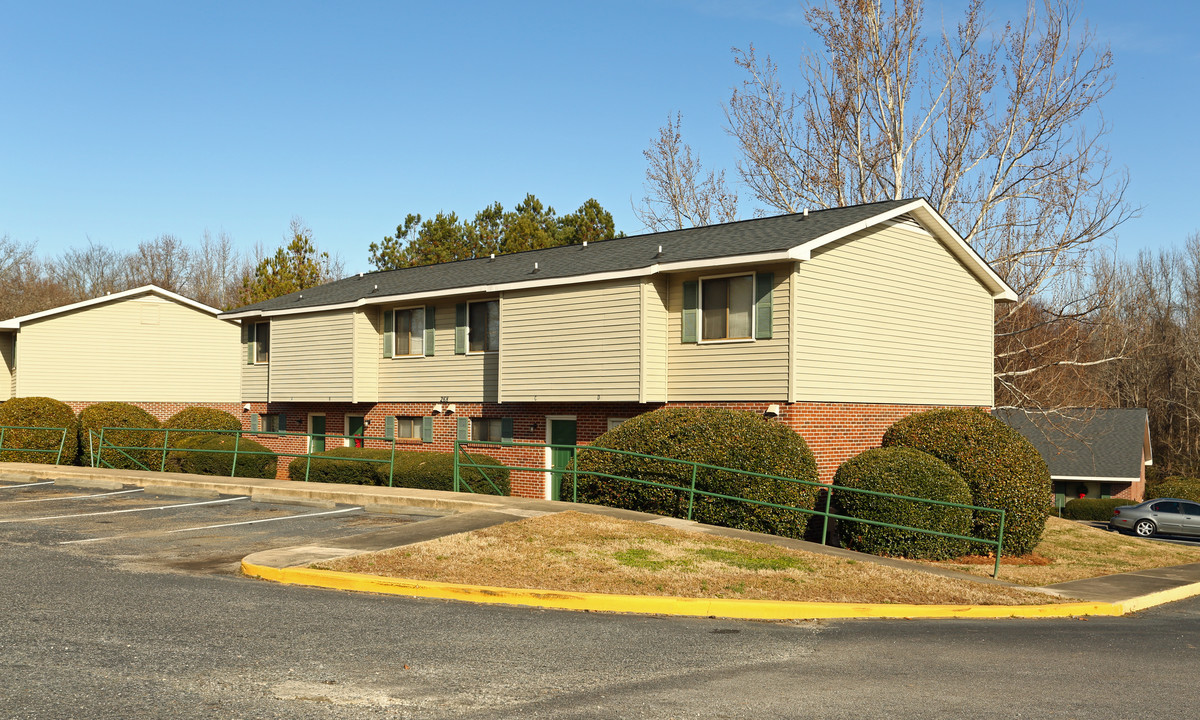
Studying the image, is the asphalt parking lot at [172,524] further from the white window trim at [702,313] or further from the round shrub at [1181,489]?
the round shrub at [1181,489]

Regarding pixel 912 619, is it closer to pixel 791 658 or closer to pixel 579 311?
pixel 791 658

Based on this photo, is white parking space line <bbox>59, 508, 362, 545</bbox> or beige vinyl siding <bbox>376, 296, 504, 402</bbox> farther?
beige vinyl siding <bbox>376, 296, 504, 402</bbox>

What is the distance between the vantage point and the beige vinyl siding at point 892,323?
20422 mm

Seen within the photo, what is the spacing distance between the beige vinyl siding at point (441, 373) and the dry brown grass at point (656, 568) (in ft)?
39.4

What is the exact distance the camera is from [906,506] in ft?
54.4

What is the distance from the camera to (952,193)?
32.2 m

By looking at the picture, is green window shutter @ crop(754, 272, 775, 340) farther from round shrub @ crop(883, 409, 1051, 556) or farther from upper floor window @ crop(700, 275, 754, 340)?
round shrub @ crop(883, 409, 1051, 556)

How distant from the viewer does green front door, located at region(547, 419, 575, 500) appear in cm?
2373

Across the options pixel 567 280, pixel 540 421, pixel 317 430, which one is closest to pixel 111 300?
pixel 317 430

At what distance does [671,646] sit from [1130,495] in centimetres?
4888

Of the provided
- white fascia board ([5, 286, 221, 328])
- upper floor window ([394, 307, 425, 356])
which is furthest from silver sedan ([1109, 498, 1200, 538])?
white fascia board ([5, 286, 221, 328])

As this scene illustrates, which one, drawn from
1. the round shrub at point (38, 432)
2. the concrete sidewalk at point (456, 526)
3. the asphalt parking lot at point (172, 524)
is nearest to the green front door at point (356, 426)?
the concrete sidewalk at point (456, 526)

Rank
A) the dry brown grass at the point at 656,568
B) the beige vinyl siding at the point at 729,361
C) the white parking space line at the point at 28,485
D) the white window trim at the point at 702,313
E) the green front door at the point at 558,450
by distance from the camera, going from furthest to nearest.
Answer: the green front door at the point at 558,450
the white parking space line at the point at 28,485
the white window trim at the point at 702,313
the beige vinyl siding at the point at 729,361
the dry brown grass at the point at 656,568

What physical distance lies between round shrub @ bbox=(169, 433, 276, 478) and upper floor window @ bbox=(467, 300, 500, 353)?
6.07m
